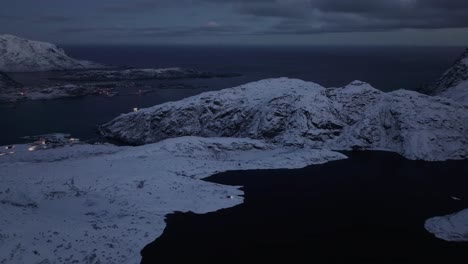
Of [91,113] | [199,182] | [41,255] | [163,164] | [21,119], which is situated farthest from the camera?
[91,113]

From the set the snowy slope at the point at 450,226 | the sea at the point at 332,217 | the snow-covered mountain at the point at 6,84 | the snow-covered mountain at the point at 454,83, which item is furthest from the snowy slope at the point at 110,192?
the snow-covered mountain at the point at 6,84

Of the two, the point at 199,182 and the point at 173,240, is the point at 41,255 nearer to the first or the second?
the point at 173,240

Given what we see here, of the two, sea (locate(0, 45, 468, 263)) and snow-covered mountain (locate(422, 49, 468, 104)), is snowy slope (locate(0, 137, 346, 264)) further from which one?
snow-covered mountain (locate(422, 49, 468, 104))

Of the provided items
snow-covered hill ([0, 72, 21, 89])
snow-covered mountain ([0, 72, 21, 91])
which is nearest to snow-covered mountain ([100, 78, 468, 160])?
snow-covered hill ([0, 72, 21, 89])

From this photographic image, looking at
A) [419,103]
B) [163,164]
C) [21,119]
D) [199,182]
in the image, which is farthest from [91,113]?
[419,103]

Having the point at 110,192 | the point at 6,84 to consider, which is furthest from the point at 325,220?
the point at 6,84

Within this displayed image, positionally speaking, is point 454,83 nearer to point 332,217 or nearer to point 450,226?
point 450,226

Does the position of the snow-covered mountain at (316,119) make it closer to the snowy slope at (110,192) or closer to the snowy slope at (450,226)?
the snowy slope at (110,192)
